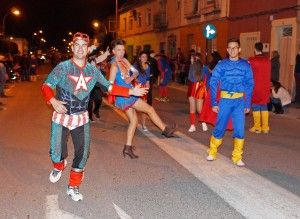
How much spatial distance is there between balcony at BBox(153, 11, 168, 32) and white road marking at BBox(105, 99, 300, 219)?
93.1 feet

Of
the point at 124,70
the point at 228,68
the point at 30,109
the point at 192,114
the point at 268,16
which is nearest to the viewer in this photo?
the point at 228,68

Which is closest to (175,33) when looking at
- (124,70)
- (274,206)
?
(124,70)

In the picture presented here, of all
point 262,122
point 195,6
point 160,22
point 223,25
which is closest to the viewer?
point 262,122

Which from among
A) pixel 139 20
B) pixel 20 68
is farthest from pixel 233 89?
pixel 139 20

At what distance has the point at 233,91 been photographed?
7.06m

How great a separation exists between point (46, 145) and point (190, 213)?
447cm

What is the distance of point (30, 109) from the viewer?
14898mm

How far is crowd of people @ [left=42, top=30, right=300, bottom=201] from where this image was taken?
5.43 meters

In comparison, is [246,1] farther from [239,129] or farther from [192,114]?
[239,129]

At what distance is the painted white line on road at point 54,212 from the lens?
5.06 meters

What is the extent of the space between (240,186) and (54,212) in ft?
7.81

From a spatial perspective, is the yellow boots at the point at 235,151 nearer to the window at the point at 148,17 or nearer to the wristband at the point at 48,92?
the wristband at the point at 48,92

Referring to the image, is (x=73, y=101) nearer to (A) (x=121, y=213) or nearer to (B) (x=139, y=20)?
(A) (x=121, y=213)

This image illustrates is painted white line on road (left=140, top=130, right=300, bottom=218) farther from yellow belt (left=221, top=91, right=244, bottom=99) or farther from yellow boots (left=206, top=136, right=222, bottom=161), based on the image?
yellow belt (left=221, top=91, right=244, bottom=99)
